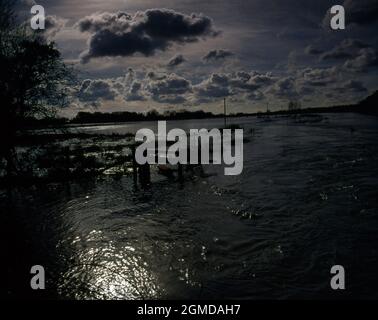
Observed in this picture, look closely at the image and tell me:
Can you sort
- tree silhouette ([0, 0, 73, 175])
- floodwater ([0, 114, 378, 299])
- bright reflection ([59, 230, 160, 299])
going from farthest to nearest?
tree silhouette ([0, 0, 73, 175]) → floodwater ([0, 114, 378, 299]) → bright reflection ([59, 230, 160, 299])

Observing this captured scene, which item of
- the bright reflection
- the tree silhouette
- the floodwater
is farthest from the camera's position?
the tree silhouette

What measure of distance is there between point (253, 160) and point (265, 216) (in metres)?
17.8

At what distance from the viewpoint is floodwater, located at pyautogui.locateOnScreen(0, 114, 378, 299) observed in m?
8.04

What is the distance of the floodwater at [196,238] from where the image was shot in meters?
8.04

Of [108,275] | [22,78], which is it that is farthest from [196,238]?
[22,78]

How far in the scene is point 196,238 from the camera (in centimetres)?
1123

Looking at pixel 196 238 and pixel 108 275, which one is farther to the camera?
pixel 196 238

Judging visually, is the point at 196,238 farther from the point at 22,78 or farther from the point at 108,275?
the point at 22,78

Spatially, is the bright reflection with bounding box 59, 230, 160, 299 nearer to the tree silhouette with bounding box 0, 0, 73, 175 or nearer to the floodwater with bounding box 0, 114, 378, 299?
the floodwater with bounding box 0, 114, 378, 299

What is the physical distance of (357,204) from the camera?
1511 centimetres

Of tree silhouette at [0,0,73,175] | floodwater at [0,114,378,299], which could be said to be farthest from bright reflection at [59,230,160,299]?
tree silhouette at [0,0,73,175]

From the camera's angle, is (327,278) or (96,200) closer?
(327,278)
